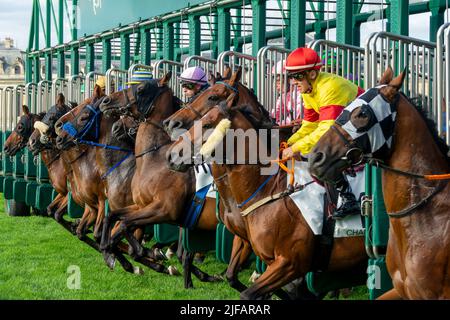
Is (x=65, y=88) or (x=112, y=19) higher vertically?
(x=112, y=19)

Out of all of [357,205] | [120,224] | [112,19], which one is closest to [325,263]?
[357,205]

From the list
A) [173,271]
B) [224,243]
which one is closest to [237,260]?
[224,243]

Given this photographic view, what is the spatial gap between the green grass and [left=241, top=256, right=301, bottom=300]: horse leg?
161 centimetres

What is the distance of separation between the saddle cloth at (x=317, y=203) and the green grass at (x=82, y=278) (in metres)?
1.66

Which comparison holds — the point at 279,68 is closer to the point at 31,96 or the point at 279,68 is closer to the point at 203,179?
the point at 203,179

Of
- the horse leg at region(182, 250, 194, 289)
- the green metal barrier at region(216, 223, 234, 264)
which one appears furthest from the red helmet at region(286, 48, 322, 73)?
the horse leg at region(182, 250, 194, 289)

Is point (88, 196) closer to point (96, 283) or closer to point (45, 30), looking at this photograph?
point (96, 283)

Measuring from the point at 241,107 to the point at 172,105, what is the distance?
208 centimetres

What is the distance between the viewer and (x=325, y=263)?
5488 mm

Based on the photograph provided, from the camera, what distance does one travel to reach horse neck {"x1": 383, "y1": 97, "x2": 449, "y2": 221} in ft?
13.6

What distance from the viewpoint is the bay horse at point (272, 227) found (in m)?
5.34

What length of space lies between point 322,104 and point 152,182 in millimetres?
2405
